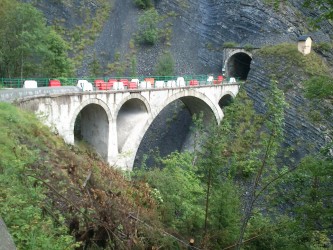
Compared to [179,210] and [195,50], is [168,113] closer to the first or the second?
[195,50]

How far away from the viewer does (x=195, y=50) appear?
140 feet

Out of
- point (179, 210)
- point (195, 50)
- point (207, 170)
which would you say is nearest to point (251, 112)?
point (195, 50)

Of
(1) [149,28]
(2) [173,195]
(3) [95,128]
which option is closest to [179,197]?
(2) [173,195]

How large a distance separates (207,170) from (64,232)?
481 centimetres

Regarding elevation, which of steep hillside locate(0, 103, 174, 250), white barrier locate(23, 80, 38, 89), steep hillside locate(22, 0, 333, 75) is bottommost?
steep hillside locate(0, 103, 174, 250)

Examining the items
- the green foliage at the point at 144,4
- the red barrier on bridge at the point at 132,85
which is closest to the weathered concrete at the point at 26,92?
the red barrier on bridge at the point at 132,85

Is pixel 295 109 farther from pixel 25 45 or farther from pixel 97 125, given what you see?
pixel 25 45

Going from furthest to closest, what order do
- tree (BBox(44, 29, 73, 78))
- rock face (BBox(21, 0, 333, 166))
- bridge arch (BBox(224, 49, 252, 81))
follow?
bridge arch (BBox(224, 49, 252, 81)) → rock face (BBox(21, 0, 333, 166)) → tree (BBox(44, 29, 73, 78))

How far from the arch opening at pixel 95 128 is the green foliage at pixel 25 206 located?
11.4 metres

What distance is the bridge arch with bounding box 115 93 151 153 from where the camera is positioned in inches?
958

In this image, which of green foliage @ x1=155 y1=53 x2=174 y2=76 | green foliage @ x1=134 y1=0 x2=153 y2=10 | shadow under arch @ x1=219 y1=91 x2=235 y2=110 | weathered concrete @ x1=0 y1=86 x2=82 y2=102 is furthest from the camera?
green foliage @ x1=134 y1=0 x2=153 y2=10

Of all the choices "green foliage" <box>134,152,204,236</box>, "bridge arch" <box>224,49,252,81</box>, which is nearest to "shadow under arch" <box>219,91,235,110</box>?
"bridge arch" <box>224,49,252,81</box>

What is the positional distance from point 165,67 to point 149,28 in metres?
8.09

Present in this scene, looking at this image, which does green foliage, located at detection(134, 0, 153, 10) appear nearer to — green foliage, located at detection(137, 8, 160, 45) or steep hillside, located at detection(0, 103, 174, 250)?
green foliage, located at detection(137, 8, 160, 45)
